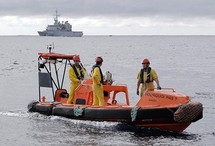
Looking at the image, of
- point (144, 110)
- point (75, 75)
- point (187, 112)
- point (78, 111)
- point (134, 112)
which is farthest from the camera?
point (75, 75)

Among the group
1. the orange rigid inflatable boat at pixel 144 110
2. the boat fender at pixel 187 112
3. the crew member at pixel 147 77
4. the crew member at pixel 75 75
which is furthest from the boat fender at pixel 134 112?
the crew member at pixel 75 75

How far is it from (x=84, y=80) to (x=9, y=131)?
3151mm

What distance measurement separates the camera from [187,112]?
16000mm

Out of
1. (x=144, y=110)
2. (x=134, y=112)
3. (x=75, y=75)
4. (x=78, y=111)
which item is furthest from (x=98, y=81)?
(x=144, y=110)

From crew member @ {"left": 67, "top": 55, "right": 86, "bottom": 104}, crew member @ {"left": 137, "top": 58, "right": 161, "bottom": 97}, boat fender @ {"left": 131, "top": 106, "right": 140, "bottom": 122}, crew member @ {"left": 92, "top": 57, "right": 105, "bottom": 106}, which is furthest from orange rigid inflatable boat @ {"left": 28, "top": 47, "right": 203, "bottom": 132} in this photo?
crew member @ {"left": 137, "top": 58, "right": 161, "bottom": 97}

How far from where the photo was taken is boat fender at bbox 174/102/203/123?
15961mm

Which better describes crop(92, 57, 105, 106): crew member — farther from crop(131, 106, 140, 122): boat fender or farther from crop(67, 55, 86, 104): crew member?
crop(131, 106, 140, 122): boat fender

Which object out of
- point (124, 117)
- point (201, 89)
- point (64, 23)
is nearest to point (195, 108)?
point (124, 117)

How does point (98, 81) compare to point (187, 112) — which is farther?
point (98, 81)

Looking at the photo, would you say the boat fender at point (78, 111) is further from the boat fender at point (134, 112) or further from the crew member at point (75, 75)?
the boat fender at point (134, 112)

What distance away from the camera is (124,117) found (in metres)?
17.0

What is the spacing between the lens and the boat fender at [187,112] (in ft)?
52.4

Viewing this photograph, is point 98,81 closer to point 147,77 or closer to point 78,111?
point 78,111

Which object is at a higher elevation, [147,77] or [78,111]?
[147,77]
